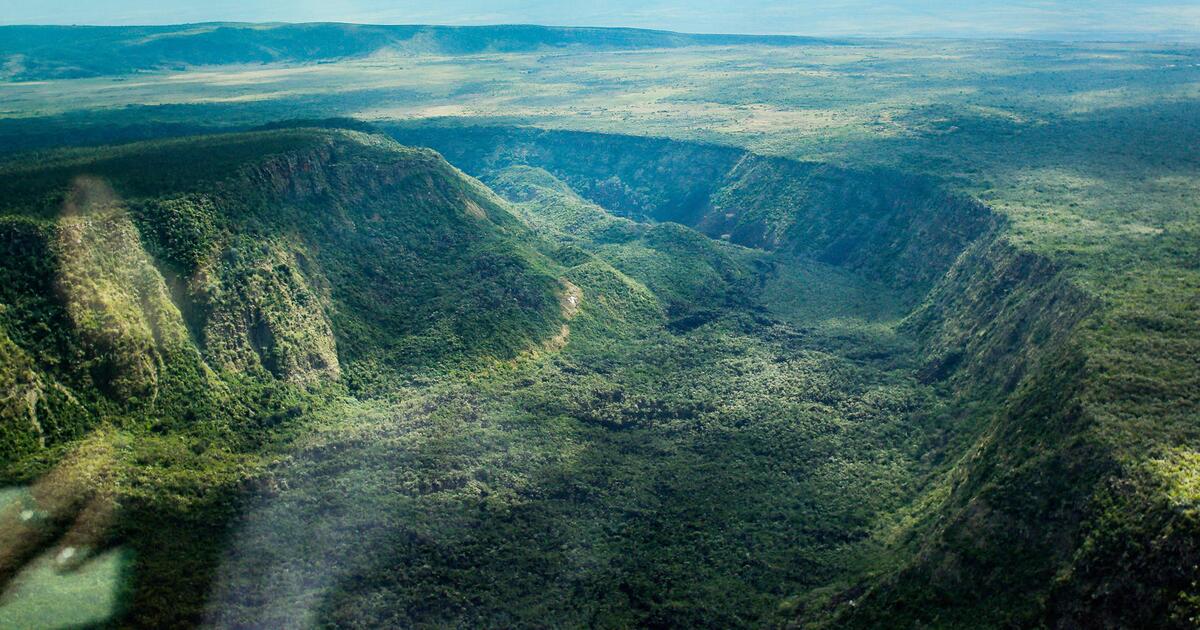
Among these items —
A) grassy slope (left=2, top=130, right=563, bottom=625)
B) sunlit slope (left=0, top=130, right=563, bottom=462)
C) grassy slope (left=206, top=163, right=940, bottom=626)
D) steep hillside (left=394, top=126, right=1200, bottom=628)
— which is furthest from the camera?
sunlit slope (left=0, top=130, right=563, bottom=462)

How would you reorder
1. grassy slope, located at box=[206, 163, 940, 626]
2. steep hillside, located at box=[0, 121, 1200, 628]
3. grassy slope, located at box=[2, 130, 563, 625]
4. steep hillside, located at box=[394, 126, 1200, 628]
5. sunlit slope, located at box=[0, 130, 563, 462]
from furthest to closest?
sunlit slope, located at box=[0, 130, 563, 462], grassy slope, located at box=[206, 163, 940, 626], grassy slope, located at box=[2, 130, 563, 625], steep hillside, located at box=[0, 121, 1200, 628], steep hillside, located at box=[394, 126, 1200, 628]

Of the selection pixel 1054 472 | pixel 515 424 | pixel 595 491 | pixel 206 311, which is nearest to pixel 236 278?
pixel 206 311

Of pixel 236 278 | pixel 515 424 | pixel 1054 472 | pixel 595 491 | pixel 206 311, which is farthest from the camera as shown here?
pixel 515 424

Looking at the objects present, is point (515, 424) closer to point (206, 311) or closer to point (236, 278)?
point (206, 311)

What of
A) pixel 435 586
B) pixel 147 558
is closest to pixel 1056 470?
pixel 435 586

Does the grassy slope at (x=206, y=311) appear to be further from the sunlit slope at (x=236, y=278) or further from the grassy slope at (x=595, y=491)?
the grassy slope at (x=595, y=491)

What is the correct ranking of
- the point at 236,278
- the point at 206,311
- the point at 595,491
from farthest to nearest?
1. the point at 236,278
2. the point at 206,311
3. the point at 595,491

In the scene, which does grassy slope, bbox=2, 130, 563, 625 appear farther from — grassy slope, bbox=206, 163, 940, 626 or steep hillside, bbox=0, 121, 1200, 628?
grassy slope, bbox=206, 163, 940, 626

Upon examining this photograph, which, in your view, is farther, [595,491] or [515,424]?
[515,424]

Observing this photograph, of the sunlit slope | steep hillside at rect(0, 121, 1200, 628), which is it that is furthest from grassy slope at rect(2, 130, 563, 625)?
steep hillside at rect(0, 121, 1200, 628)

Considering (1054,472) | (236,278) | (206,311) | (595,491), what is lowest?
(595,491)
